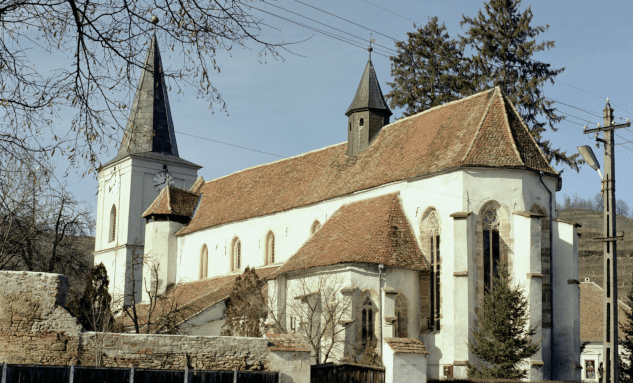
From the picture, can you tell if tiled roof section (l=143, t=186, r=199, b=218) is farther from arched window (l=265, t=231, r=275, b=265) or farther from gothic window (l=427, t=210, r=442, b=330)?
gothic window (l=427, t=210, r=442, b=330)

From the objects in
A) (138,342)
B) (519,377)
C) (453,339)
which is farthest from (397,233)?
(138,342)

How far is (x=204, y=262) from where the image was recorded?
40.4 meters

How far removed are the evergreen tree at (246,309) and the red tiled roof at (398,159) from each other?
4.78 meters

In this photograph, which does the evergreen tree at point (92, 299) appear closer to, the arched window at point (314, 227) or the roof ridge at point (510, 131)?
the arched window at point (314, 227)

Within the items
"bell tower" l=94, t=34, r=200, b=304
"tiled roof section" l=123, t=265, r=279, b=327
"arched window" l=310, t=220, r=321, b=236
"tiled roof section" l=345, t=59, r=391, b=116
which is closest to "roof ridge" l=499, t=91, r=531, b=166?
"tiled roof section" l=345, t=59, r=391, b=116

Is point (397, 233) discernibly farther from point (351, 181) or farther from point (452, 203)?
point (351, 181)

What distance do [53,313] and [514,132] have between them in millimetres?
20306

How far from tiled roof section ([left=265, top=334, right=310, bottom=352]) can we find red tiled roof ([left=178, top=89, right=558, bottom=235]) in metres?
14.3

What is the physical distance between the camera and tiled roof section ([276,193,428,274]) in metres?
27.4

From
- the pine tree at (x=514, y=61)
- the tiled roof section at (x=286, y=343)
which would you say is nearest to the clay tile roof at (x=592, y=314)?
the pine tree at (x=514, y=61)

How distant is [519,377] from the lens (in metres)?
23.6

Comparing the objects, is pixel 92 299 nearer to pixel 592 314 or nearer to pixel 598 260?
pixel 592 314

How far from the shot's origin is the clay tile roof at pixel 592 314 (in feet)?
141

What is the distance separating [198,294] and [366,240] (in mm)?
12283
